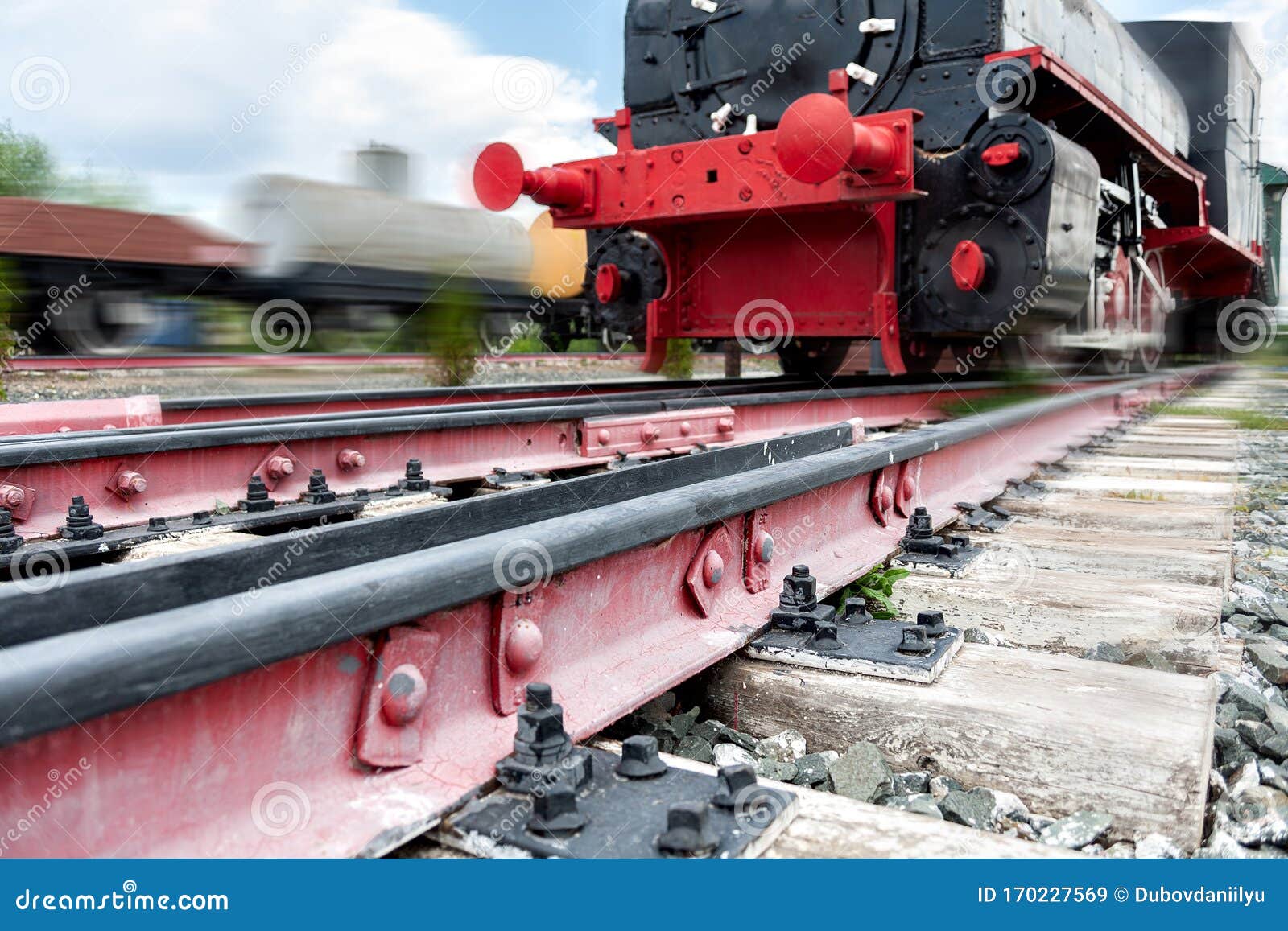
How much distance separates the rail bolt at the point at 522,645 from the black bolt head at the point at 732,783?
0.34 m

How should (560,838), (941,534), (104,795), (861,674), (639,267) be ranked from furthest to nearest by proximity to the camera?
(639,267) → (941,534) → (861,674) → (560,838) → (104,795)

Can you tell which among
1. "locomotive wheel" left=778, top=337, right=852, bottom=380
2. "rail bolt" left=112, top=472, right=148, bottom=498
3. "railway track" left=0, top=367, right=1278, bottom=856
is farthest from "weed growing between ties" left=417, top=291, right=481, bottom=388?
"railway track" left=0, top=367, right=1278, bottom=856

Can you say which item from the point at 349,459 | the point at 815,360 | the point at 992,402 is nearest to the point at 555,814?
the point at 349,459

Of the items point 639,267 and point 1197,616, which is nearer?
point 1197,616

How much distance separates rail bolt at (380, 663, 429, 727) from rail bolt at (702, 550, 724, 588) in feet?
2.53

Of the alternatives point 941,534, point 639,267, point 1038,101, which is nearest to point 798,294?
point 639,267

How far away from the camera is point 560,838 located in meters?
1.14

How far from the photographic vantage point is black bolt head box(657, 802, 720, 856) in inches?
43.1

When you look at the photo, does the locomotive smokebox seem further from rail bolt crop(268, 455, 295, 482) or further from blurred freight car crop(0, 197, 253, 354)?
blurred freight car crop(0, 197, 253, 354)

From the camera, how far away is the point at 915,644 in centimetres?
178

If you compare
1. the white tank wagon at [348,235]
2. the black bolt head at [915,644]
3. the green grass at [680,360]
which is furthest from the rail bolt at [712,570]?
the white tank wagon at [348,235]

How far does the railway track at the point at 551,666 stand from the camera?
101 centimetres

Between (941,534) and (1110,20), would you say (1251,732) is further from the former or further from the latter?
(1110,20)

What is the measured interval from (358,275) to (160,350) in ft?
8.50
